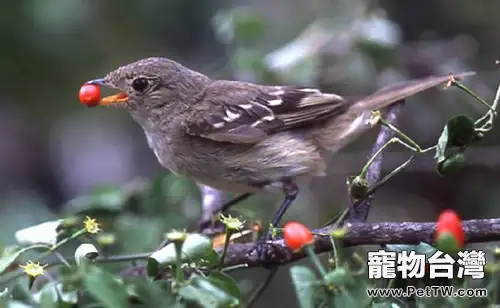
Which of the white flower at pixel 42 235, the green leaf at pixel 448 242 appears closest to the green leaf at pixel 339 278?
the green leaf at pixel 448 242

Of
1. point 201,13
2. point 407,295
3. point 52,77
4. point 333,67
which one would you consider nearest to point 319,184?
point 333,67

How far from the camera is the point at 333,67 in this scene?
549 centimetres

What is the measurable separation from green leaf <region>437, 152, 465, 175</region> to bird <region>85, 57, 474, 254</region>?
1.61 m

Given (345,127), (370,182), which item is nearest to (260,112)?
(345,127)

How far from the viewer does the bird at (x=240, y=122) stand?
14.3 ft

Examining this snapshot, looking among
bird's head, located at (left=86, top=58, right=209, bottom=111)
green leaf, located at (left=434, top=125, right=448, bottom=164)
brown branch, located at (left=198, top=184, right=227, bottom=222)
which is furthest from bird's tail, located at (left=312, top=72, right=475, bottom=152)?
green leaf, located at (left=434, top=125, right=448, bottom=164)

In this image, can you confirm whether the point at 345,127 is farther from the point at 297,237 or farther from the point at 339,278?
the point at 339,278

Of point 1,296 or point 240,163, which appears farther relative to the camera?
point 240,163

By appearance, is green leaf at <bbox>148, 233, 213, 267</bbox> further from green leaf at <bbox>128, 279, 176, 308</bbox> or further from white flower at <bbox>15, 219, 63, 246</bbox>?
white flower at <bbox>15, 219, 63, 246</bbox>

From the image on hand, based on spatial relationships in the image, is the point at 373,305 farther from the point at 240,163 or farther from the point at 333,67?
the point at 333,67

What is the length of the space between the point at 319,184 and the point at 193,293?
12.6 ft

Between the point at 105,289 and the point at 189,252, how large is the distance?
Answer: 18.8 inches

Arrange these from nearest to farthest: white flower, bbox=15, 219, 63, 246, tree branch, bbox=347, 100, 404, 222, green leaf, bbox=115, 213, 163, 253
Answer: tree branch, bbox=347, 100, 404, 222 < white flower, bbox=15, 219, 63, 246 < green leaf, bbox=115, 213, 163, 253

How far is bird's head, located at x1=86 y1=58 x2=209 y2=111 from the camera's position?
14.9 feet
